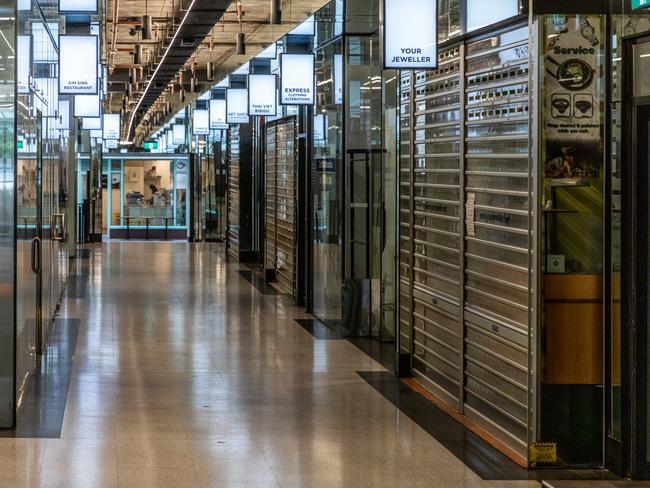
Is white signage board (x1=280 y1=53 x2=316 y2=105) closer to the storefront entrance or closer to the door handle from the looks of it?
the door handle

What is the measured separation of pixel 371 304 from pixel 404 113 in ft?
9.85

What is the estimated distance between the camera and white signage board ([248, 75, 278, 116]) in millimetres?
17391

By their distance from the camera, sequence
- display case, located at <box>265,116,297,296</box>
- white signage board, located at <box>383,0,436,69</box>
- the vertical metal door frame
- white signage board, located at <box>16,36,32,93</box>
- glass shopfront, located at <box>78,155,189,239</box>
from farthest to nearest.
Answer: glass shopfront, located at <box>78,155,189,239</box>, display case, located at <box>265,116,297,296</box>, the vertical metal door frame, white signage board, located at <box>383,0,436,69</box>, white signage board, located at <box>16,36,32,93</box>

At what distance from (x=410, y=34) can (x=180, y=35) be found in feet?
33.3

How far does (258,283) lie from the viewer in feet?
59.4

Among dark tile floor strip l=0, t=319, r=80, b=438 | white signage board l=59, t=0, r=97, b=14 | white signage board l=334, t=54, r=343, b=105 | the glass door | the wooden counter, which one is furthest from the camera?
white signage board l=334, t=54, r=343, b=105

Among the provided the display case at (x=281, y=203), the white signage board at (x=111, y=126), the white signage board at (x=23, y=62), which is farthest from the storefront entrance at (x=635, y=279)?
the white signage board at (x=111, y=126)

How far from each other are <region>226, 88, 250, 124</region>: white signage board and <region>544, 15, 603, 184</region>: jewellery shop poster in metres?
14.3

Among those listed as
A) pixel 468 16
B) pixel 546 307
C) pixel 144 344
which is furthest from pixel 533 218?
pixel 144 344

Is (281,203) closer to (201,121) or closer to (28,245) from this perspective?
(28,245)

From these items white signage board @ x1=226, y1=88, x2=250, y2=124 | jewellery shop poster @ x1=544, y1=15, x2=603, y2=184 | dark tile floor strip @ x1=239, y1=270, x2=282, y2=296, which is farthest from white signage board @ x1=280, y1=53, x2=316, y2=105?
jewellery shop poster @ x1=544, y1=15, x2=603, y2=184

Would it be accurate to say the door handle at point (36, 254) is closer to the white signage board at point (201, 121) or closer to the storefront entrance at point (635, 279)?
the storefront entrance at point (635, 279)

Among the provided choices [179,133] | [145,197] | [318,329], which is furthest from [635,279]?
[145,197]

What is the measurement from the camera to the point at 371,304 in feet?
39.5
